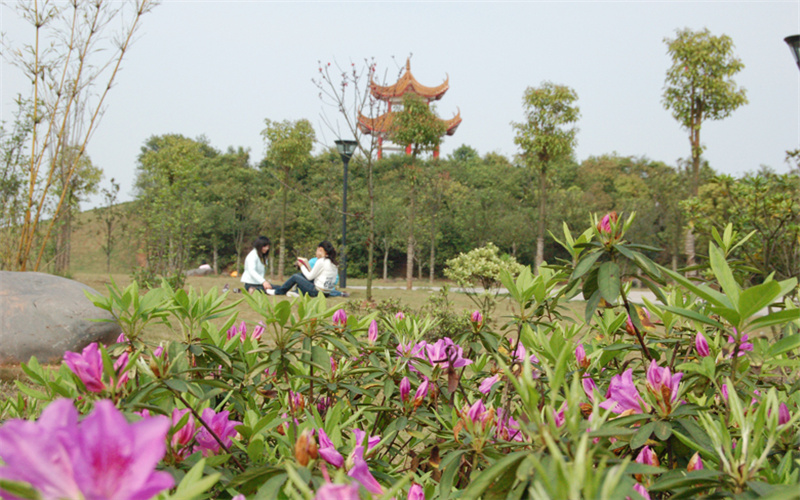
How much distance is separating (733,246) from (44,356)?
5081 millimetres

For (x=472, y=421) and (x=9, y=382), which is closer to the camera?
(x=472, y=421)

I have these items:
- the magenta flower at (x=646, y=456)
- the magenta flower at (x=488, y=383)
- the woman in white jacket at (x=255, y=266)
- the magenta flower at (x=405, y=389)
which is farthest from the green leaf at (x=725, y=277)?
the woman in white jacket at (x=255, y=266)

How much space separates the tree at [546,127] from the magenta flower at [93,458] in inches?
625

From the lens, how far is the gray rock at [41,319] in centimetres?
444

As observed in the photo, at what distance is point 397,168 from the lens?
95.1 ft

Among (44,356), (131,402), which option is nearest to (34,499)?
(131,402)

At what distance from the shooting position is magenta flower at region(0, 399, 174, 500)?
35 centimetres

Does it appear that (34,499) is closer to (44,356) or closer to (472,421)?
(472,421)

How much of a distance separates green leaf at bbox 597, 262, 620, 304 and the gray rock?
15.8 feet

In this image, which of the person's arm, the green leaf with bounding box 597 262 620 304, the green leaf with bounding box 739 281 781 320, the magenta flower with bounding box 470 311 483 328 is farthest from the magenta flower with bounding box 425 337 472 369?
the person's arm

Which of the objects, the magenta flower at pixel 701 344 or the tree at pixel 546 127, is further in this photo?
the tree at pixel 546 127

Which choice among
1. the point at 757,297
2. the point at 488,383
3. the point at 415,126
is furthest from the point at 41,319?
the point at 415,126

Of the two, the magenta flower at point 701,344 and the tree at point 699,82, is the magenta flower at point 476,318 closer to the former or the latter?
the magenta flower at point 701,344

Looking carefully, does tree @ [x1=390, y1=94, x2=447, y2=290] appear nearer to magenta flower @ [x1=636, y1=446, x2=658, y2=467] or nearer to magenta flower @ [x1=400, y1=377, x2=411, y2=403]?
magenta flower @ [x1=400, y1=377, x2=411, y2=403]
